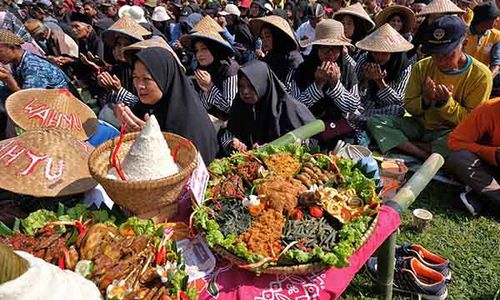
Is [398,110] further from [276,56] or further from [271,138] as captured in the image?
[271,138]

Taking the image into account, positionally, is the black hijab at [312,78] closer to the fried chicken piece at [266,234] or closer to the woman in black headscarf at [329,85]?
the woman in black headscarf at [329,85]

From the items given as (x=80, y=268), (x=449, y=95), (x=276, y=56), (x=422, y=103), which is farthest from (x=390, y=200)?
(x=276, y=56)

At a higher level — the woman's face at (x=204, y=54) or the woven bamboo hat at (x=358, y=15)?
the woven bamboo hat at (x=358, y=15)

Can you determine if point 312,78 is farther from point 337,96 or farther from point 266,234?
point 266,234

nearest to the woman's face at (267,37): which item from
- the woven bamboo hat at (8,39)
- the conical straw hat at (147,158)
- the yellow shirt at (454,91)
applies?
the yellow shirt at (454,91)

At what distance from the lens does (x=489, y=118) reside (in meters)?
Answer: 3.61

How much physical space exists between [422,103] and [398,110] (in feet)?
1.48

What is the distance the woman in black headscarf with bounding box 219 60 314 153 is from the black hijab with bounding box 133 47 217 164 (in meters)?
0.42

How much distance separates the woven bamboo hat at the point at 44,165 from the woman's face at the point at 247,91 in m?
1.44

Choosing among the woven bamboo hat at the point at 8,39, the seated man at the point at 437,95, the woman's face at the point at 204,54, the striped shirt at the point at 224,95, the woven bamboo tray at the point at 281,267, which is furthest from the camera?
the woman's face at the point at 204,54

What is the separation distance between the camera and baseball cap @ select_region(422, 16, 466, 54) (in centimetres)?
380

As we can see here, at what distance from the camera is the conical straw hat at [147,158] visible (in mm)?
1771

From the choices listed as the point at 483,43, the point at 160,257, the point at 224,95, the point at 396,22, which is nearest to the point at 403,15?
the point at 396,22

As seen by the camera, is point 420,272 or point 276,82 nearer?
point 420,272
